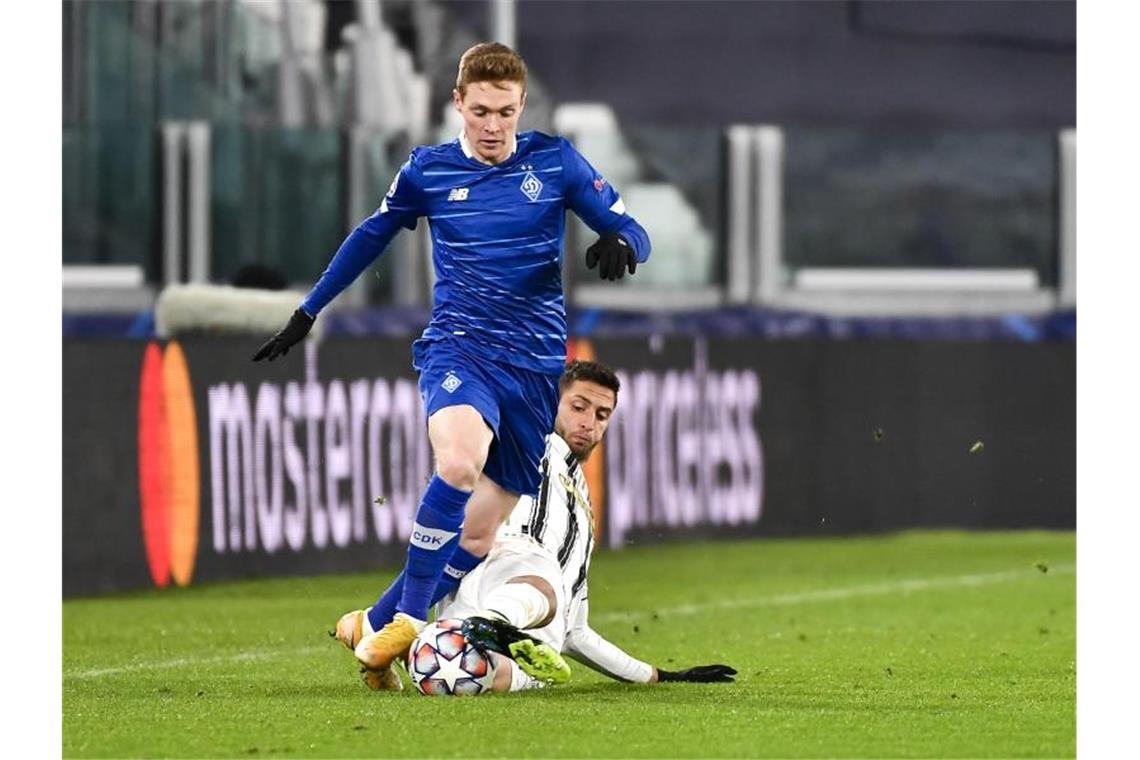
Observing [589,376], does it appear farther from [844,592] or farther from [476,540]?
[844,592]

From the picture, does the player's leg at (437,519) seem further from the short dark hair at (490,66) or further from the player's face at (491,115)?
the short dark hair at (490,66)

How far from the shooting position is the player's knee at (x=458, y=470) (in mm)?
8742

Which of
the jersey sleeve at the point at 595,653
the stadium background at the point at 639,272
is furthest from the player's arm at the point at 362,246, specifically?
the stadium background at the point at 639,272

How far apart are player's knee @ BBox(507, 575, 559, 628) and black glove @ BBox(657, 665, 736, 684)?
0.72 metres

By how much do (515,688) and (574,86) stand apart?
→ 663 inches

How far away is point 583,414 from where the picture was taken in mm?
9375

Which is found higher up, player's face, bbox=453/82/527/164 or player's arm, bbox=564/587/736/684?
player's face, bbox=453/82/527/164

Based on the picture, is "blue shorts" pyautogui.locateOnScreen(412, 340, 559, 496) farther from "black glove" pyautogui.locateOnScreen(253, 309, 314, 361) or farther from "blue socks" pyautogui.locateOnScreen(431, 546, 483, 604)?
"black glove" pyautogui.locateOnScreen(253, 309, 314, 361)

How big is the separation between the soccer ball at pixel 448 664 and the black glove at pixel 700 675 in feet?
2.79

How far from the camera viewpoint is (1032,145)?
81.1ft

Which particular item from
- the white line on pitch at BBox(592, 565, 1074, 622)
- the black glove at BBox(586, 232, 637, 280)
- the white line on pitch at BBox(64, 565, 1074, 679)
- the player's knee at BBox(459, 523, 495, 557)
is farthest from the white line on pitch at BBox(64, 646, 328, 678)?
the black glove at BBox(586, 232, 637, 280)

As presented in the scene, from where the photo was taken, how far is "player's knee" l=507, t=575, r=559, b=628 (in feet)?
28.8

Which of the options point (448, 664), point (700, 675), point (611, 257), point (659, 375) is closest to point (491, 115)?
point (611, 257)

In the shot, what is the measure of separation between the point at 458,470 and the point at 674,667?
2172mm
